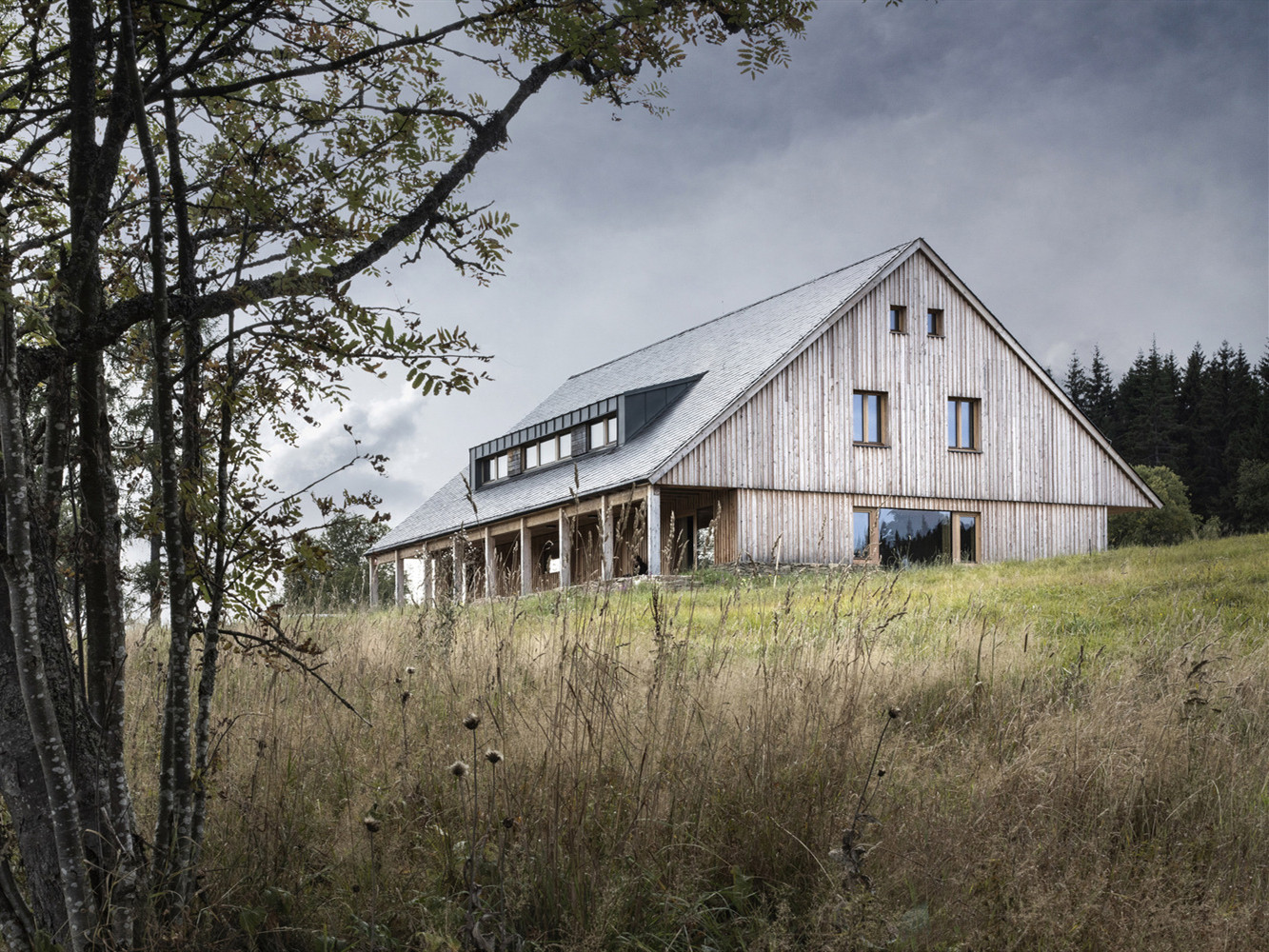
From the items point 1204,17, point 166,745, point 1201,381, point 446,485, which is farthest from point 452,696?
point 1201,381

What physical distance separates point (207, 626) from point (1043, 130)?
538 inches

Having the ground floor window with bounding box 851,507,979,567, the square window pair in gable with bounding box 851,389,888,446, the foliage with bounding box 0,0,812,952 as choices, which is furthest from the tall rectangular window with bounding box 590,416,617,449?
the foliage with bounding box 0,0,812,952

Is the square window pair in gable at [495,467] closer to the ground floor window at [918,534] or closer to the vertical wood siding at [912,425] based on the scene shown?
the vertical wood siding at [912,425]

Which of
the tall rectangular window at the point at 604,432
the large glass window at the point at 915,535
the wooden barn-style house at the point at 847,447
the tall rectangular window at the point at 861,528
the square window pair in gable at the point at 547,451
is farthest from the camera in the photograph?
the square window pair in gable at the point at 547,451

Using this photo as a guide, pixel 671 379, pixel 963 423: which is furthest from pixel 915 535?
pixel 671 379

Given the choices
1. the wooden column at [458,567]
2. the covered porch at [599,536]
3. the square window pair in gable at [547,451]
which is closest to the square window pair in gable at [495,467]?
the square window pair in gable at [547,451]

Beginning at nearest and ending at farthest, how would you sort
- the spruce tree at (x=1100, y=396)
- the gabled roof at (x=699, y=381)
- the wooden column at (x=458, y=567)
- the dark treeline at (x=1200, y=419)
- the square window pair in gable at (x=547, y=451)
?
the wooden column at (x=458, y=567) → the gabled roof at (x=699, y=381) → the square window pair in gable at (x=547, y=451) → the dark treeline at (x=1200, y=419) → the spruce tree at (x=1100, y=396)

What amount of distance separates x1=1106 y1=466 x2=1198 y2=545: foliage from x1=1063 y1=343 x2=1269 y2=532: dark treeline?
5522mm

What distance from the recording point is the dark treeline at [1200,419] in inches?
2014

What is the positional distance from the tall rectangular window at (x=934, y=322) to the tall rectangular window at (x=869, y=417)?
2047 mm

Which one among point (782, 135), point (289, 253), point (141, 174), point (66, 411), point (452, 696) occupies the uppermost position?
point (782, 135)

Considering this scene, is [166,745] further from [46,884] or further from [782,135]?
[782,135]

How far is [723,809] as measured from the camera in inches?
144

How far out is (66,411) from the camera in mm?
3070
